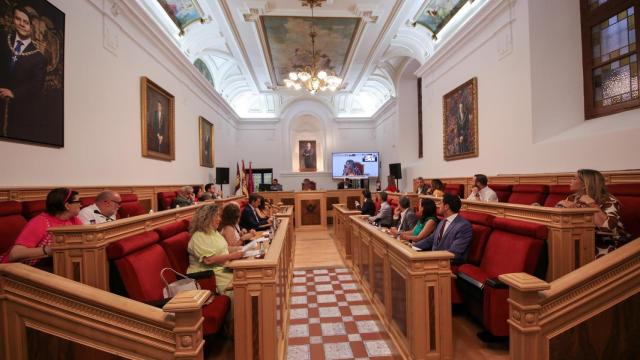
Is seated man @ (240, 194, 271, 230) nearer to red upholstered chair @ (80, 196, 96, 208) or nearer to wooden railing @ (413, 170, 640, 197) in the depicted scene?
red upholstered chair @ (80, 196, 96, 208)

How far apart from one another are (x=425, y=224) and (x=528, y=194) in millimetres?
2218

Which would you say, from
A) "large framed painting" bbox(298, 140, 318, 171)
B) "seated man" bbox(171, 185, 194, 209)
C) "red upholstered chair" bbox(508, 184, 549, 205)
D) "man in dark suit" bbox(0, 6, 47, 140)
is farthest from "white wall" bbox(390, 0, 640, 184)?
"large framed painting" bbox(298, 140, 318, 171)

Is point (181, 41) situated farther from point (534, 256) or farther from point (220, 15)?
point (534, 256)

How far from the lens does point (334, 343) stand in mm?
2934

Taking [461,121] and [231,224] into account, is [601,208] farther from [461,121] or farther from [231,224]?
[461,121]

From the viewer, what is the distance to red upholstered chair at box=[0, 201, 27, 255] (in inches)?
108

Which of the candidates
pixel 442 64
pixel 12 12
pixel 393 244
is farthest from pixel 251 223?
pixel 442 64

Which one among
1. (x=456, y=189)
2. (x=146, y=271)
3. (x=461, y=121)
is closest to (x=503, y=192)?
(x=456, y=189)

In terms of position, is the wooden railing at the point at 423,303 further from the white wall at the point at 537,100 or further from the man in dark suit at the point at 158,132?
the man in dark suit at the point at 158,132

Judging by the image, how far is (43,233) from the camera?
235 cm

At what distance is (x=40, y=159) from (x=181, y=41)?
15.9 ft

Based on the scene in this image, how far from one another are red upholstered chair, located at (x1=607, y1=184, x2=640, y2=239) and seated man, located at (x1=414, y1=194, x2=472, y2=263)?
1.74 metres

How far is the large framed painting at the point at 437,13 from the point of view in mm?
6568

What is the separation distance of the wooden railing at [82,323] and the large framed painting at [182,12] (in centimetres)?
627
